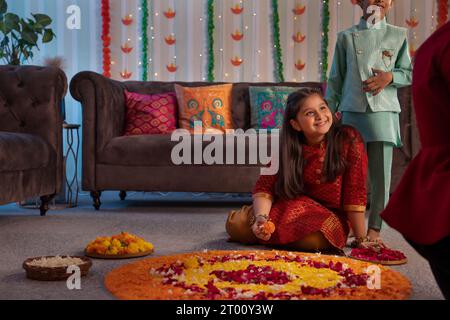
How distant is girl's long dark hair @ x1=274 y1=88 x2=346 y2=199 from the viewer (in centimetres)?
256

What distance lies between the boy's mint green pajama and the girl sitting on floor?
0.13m

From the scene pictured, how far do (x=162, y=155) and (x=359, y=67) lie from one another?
5.48 ft

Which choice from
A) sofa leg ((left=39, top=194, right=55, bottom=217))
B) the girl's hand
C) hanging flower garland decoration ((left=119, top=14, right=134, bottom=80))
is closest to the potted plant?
hanging flower garland decoration ((left=119, top=14, right=134, bottom=80))

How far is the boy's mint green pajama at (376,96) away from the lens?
268 cm

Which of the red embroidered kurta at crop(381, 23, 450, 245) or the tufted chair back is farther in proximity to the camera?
the tufted chair back

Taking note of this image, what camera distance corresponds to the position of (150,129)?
431cm

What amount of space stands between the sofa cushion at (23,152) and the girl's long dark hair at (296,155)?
4.78 ft

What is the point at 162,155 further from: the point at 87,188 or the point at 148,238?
the point at 148,238

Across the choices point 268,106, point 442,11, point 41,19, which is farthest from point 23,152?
point 442,11

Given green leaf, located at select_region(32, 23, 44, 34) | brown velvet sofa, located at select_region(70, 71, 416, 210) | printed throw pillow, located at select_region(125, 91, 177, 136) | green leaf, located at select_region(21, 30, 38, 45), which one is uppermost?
green leaf, located at select_region(32, 23, 44, 34)

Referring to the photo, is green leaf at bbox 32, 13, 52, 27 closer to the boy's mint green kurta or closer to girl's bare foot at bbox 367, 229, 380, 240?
the boy's mint green kurta

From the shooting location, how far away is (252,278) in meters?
1.89
